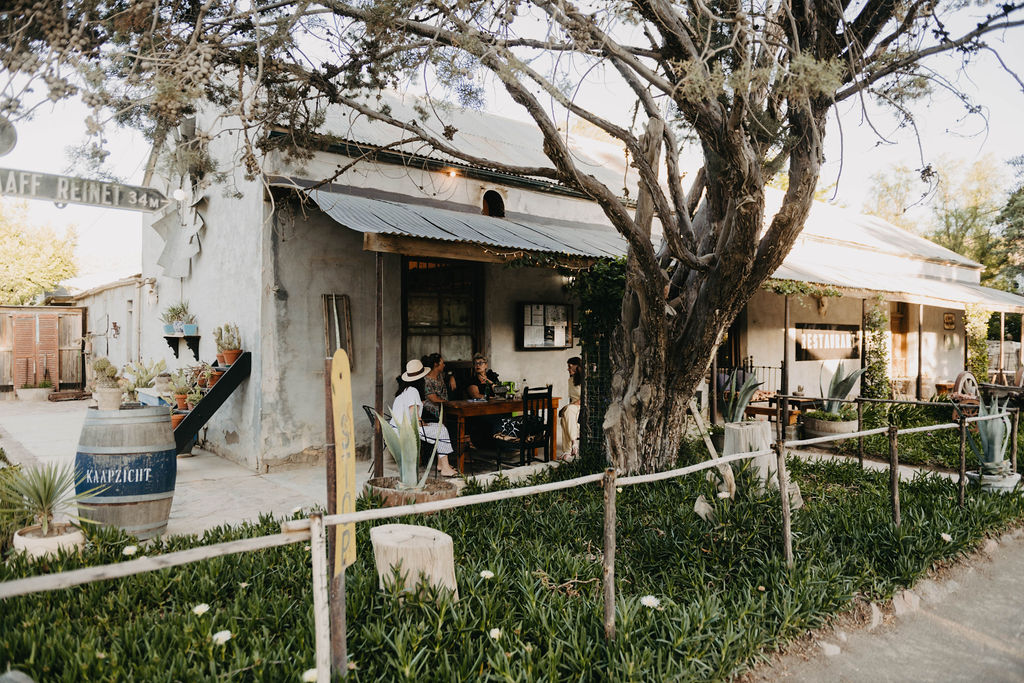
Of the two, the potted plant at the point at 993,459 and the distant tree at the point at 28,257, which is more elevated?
the distant tree at the point at 28,257

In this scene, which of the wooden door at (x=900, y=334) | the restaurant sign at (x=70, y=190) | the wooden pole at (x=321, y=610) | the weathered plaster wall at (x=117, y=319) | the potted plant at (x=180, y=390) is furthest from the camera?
the wooden door at (x=900, y=334)

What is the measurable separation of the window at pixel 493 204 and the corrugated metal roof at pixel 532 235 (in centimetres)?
24

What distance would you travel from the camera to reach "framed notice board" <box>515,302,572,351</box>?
32.2 feet

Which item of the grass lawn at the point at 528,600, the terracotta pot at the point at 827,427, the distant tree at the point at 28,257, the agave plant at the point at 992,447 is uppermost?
the distant tree at the point at 28,257

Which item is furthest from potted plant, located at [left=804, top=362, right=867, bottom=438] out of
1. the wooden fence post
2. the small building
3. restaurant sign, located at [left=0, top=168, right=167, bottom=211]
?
restaurant sign, located at [left=0, top=168, right=167, bottom=211]

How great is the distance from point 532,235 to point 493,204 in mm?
1639

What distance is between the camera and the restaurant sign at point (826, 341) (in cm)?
1423

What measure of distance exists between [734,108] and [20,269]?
1158 inches

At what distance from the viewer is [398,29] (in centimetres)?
526

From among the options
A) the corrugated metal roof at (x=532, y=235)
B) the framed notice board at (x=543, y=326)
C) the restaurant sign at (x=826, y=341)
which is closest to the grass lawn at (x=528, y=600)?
the corrugated metal roof at (x=532, y=235)

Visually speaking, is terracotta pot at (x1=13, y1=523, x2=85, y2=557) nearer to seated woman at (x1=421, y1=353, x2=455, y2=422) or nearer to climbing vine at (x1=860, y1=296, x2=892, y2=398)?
seated woman at (x1=421, y1=353, x2=455, y2=422)

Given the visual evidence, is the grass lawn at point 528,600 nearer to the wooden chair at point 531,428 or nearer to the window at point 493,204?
the wooden chair at point 531,428

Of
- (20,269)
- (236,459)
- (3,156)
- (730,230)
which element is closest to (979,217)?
(730,230)

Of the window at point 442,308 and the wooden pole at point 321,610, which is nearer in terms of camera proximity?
the wooden pole at point 321,610
